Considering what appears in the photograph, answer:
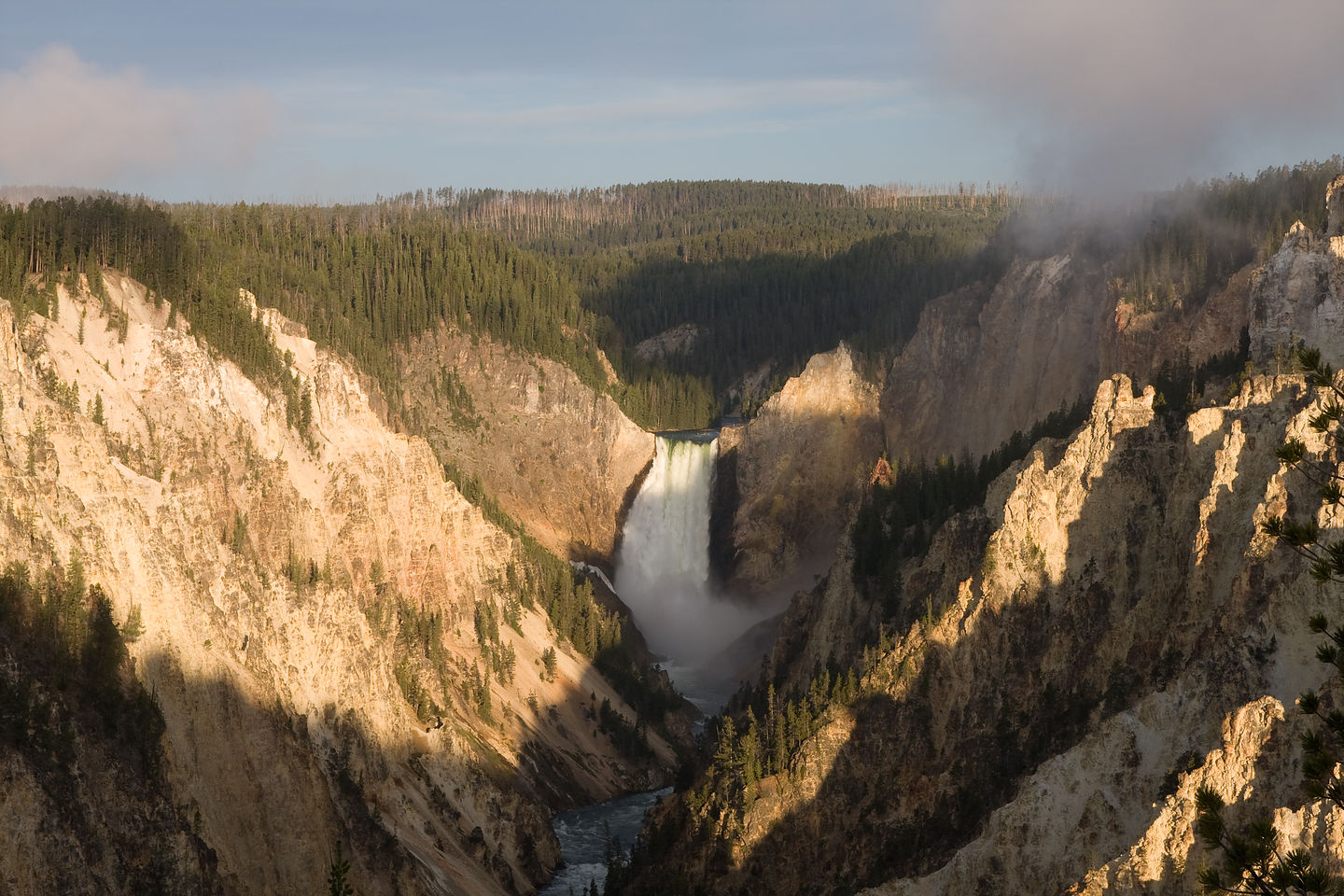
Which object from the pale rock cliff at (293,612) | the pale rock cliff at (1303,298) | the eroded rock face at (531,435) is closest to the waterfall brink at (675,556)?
the eroded rock face at (531,435)

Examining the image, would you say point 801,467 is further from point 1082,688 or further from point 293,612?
point 1082,688

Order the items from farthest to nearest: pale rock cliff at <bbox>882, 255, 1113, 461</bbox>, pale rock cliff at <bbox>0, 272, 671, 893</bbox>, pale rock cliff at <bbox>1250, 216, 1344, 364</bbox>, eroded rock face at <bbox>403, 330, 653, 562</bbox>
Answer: eroded rock face at <bbox>403, 330, 653, 562</bbox>, pale rock cliff at <bbox>882, 255, 1113, 461</bbox>, pale rock cliff at <bbox>1250, 216, 1344, 364</bbox>, pale rock cliff at <bbox>0, 272, 671, 893</bbox>

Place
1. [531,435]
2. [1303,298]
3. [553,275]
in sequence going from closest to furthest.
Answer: [1303,298] → [531,435] → [553,275]

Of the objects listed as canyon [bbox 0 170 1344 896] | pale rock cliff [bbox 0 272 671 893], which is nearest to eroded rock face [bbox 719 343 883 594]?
canyon [bbox 0 170 1344 896]

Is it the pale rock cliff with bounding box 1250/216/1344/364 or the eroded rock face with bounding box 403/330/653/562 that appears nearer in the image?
the pale rock cliff with bounding box 1250/216/1344/364

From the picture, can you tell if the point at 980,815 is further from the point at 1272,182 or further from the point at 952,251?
the point at 952,251

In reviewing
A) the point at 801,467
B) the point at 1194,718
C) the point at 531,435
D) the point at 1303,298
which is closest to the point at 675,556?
the point at 801,467

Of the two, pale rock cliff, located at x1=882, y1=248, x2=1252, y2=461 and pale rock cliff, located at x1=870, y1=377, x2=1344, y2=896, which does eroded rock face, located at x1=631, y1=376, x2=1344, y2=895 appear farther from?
pale rock cliff, located at x1=882, y1=248, x2=1252, y2=461
